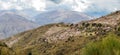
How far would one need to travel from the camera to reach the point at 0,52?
52.9 meters

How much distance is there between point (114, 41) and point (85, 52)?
8.49 ft

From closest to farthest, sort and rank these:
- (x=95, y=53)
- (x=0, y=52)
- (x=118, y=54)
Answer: (x=118, y=54), (x=95, y=53), (x=0, y=52)

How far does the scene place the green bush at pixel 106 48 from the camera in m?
23.4

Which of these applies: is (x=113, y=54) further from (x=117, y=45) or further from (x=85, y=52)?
(x=85, y=52)

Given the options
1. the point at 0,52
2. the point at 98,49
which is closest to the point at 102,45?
the point at 98,49

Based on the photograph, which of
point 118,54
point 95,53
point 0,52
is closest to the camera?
point 118,54

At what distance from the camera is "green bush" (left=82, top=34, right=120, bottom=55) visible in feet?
A: 76.7

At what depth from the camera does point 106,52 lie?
76.8 feet

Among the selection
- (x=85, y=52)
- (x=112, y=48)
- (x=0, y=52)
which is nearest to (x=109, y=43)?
(x=112, y=48)

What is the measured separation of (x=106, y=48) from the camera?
2358 centimetres

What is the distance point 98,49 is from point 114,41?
1437 mm

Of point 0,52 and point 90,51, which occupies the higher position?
point 90,51

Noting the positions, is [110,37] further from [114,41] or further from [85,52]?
[85,52]

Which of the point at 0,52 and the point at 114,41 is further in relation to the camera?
the point at 0,52
